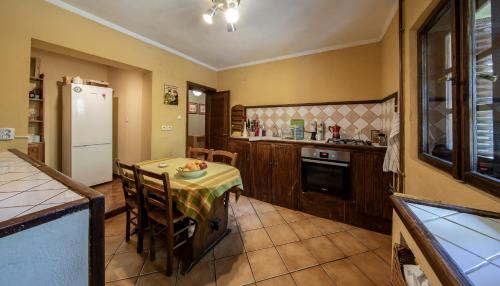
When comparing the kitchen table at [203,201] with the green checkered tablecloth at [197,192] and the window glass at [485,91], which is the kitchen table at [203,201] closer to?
the green checkered tablecloth at [197,192]

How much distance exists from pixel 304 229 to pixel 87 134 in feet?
12.3

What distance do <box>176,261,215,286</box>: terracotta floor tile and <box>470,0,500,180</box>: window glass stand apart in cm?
184

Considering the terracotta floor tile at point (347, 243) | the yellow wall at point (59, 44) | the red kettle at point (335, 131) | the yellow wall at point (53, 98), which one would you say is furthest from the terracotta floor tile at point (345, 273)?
the yellow wall at point (53, 98)

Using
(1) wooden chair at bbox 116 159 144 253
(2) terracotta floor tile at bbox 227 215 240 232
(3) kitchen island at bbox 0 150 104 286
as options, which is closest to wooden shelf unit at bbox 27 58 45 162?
(1) wooden chair at bbox 116 159 144 253

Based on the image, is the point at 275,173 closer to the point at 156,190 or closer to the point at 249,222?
the point at 249,222

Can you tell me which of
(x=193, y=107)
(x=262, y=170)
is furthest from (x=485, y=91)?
(x=193, y=107)

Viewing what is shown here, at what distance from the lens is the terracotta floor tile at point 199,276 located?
1.51 meters

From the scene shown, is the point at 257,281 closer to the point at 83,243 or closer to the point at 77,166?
the point at 83,243

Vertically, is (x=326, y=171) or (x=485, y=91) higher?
(x=485, y=91)

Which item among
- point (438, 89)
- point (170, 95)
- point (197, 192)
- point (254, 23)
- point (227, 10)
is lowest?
point (197, 192)

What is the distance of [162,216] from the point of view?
1.63 m

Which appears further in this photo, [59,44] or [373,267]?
[59,44]

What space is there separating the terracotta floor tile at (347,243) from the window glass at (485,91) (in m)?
1.34

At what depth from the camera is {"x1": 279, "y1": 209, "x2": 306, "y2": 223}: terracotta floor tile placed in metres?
2.58
